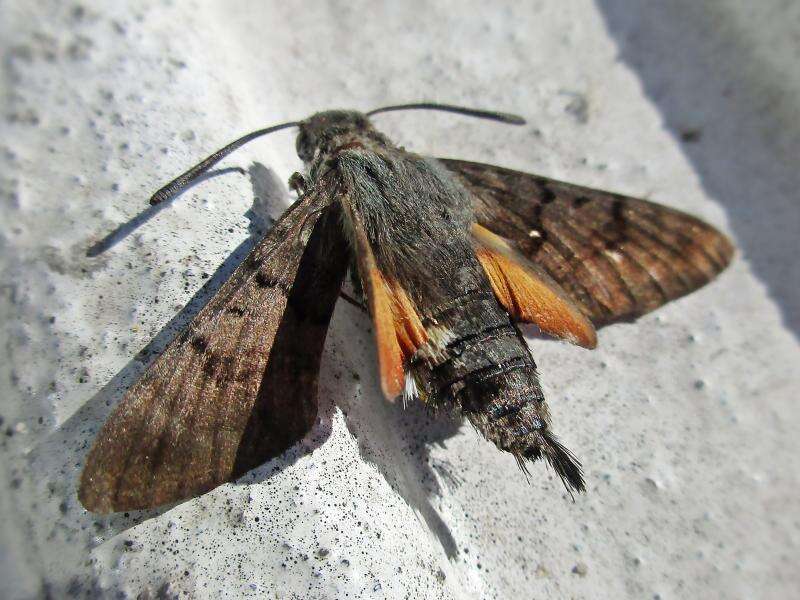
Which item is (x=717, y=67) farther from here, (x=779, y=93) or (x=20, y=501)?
(x=20, y=501)

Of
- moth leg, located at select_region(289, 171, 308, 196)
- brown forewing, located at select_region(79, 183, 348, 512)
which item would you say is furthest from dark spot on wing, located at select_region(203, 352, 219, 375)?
moth leg, located at select_region(289, 171, 308, 196)

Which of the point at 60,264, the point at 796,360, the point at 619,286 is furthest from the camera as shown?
the point at 796,360

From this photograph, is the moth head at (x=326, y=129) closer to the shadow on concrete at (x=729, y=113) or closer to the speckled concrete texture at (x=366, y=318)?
the speckled concrete texture at (x=366, y=318)

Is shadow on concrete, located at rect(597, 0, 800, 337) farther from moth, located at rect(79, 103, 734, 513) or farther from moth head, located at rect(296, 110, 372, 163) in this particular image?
moth head, located at rect(296, 110, 372, 163)

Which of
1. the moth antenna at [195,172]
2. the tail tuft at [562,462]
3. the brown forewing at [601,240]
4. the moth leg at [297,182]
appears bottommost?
the tail tuft at [562,462]

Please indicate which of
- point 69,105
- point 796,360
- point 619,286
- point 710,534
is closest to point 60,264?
point 69,105

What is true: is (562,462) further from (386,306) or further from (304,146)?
(304,146)

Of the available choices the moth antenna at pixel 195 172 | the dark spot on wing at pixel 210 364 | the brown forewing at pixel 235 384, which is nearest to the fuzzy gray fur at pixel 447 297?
the brown forewing at pixel 235 384
